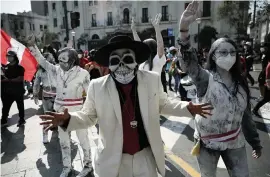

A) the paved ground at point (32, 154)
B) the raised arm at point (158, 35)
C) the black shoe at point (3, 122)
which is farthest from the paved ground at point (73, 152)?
the raised arm at point (158, 35)

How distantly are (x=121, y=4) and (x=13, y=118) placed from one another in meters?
43.8

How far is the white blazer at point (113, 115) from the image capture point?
230 centimetres

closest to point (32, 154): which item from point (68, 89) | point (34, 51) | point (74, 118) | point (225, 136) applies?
point (68, 89)

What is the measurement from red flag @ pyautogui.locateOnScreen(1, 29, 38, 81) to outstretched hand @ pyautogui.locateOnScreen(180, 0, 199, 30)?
502cm

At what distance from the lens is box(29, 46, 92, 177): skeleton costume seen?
400cm

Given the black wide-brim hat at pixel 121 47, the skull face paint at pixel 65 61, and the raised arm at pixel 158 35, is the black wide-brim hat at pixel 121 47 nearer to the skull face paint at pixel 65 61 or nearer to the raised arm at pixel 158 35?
the skull face paint at pixel 65 61

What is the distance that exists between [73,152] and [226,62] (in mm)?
3530

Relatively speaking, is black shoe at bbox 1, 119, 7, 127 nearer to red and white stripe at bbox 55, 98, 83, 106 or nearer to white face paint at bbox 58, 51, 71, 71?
red and white stripe at bbox 55, 98, 83, 106

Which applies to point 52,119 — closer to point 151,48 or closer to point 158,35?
point 158,35

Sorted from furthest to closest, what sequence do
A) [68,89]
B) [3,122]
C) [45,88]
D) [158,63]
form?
[3,122], [45,88], [158,63], [68,89]

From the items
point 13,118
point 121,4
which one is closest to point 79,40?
point 121,4

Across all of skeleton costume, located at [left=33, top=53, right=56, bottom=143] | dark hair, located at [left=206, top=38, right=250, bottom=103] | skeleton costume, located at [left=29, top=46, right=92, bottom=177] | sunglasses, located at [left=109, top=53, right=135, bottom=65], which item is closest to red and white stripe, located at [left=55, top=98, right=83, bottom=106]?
skeleton costume, located at [left=29, top=46, right=92, bottom=177]

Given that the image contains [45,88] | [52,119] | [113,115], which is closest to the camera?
[52,119]

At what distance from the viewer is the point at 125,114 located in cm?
234
